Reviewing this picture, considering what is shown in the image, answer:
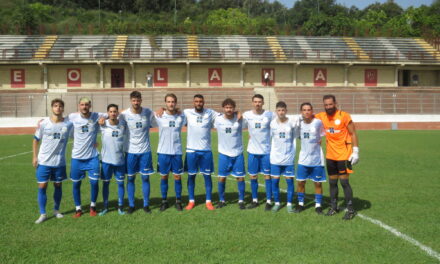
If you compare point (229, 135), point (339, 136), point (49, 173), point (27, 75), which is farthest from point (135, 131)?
point (27, 75)

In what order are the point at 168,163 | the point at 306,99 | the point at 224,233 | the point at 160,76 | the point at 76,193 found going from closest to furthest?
the point at 224,233 < the point at 76,193 < the point at 168,163 < the point at 306,99 < the point at 160,76

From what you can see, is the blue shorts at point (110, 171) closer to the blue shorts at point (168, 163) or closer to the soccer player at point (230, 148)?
the blue shorts at point (168, 163)

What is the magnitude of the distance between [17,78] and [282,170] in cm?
3440

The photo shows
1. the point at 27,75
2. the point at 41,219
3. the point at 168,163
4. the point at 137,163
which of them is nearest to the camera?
the point at 41,219

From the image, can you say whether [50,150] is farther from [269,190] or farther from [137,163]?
[269,190]

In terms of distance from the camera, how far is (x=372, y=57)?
120ft

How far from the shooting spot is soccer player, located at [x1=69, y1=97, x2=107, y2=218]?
6273 mm

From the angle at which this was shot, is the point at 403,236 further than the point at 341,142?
No

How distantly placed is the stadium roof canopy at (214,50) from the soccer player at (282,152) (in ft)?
92.0

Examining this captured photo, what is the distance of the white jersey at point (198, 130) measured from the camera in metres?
6.78

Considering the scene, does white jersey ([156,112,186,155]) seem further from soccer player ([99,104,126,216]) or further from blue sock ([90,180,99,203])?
blue sock ([90,180,99,203])

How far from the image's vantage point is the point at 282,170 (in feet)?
21.7

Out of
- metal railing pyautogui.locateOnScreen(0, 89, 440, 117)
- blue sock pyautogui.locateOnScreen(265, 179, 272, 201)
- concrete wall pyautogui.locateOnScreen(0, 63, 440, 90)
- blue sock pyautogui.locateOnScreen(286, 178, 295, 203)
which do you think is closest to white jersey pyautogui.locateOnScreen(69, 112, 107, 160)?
blue sock pyautogui.locateOnScreen(265, 179, 272, 201)

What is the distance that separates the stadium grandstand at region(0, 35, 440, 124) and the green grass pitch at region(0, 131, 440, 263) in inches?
909
